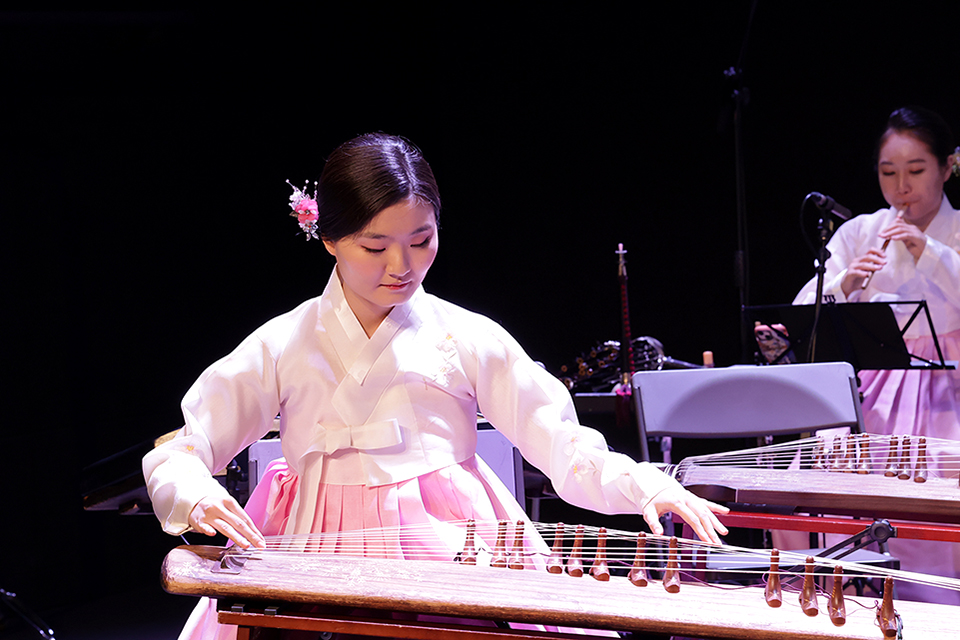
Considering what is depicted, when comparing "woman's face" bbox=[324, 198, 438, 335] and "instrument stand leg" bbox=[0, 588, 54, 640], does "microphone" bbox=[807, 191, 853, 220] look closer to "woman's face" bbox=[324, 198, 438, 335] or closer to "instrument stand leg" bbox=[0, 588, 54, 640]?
"woman's face" bbox=[324, 198, 438, 335]

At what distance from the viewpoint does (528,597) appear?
3.35ft

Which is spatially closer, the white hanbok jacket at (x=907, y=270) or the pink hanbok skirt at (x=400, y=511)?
the pink hanbok skirt at (x=400, y=511)

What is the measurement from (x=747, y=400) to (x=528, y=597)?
156 cm

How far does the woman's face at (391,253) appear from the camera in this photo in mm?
1471

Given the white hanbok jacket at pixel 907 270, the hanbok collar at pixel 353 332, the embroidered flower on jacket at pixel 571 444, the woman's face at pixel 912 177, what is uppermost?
the woman's face at pixel 912 177

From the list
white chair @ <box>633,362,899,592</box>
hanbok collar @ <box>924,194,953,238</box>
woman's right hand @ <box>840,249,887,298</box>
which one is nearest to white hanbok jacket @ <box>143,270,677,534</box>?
white chair @ <box>633,362,899,592</box>

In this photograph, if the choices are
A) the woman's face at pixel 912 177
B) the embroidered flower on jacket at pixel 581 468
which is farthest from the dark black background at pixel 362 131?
the embroidered flower on jacket at pixel 581 468

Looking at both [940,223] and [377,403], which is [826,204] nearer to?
[940,223]

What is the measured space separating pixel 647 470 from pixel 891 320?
1925 mm

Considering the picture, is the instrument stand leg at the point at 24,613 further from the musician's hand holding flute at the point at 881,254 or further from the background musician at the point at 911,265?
the musician's hand holding flute at the point at 881,254

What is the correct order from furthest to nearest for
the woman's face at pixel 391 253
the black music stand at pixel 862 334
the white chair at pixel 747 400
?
the black music stand at pixel 862 334 < the white chair at pixel 747 400 < the woman's face at pixel 391 253

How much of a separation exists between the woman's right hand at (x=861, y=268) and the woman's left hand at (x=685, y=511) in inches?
90.4

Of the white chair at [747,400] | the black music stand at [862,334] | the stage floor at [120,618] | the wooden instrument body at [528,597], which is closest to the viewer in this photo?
the wooden instrument body at [528,597]

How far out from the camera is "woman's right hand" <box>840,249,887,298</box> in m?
3.25
